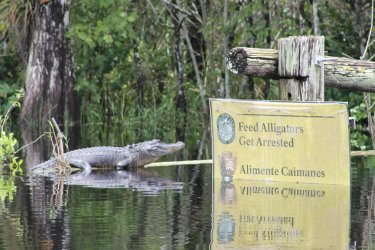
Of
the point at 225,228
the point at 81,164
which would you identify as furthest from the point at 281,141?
the point at 81,164

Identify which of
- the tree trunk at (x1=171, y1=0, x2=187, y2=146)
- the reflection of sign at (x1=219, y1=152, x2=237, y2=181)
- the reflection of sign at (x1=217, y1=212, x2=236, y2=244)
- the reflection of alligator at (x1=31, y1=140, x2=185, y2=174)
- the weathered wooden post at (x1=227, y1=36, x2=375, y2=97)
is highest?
the tree trunk at (x1=171, y1=0, x2=187, y2=146)

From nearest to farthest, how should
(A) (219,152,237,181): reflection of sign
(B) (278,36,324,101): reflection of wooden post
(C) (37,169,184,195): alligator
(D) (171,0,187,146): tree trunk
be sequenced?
(B) (278,36,324,101): reflection of wooden post → (A) (219,152,237,181): reflection of sign → (C) (37,169,184,195): alligator → (D) (171,0,187,146): tree trunk

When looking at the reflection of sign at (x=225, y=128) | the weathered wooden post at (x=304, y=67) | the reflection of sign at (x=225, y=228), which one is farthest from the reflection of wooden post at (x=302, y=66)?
the reflection of sign at (x=225, y=228)

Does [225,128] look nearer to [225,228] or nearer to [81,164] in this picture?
[81,164]

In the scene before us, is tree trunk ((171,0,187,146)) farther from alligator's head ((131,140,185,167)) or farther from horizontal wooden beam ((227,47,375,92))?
horizontal wooden beam ((227,47,375,92))

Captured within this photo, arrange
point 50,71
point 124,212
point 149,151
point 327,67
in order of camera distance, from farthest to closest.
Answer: point 50,71, point 149,151, point 327,67, point 124,212

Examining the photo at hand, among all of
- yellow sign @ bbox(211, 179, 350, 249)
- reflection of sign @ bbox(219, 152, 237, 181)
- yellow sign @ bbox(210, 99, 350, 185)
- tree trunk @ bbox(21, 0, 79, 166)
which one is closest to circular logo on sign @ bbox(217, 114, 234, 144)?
yellow sign @ bbox(210, 99, 350, 185)

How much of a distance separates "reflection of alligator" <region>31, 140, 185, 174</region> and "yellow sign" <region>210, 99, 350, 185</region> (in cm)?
Answer: 281

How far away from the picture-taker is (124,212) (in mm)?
11539

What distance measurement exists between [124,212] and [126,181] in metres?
3.24

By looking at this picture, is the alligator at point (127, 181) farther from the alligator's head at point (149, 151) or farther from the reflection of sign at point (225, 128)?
the reflection of sign at point (225, 128)

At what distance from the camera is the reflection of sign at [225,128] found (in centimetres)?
1355

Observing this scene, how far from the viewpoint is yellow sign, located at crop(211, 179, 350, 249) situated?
9.59m

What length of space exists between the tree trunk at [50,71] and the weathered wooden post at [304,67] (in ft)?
47.1
